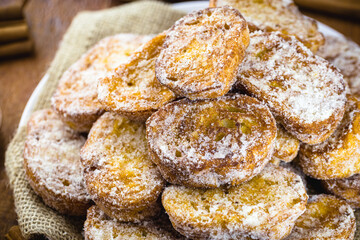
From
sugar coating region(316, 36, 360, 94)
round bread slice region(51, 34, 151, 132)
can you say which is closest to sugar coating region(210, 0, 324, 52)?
sugar coating region(316, 36, 360, 94)

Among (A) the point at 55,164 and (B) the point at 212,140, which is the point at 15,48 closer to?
(A) the point at 55,164

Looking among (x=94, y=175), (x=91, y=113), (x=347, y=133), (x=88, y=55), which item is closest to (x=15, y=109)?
(x=88, y=55)

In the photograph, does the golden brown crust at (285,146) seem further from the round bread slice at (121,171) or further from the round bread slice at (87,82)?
the round bread slice at (87,82)

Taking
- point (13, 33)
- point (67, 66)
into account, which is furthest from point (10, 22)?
point (67, 66)

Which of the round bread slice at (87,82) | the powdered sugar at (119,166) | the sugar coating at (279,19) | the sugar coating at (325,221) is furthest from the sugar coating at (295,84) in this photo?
the round bread slice at (87,82)

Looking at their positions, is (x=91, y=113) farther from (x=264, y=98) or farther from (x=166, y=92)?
(x=264, y=98)

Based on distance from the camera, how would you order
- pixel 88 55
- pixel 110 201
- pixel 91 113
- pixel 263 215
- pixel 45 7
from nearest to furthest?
pixel 263 215
pixel 110 201
pixel 91 113
pixel 88 55
pixel 45 7

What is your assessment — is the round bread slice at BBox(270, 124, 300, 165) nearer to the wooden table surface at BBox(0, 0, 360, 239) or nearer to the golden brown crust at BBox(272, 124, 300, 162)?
the golden brown crust at BBox(272, 124, 300, 162)
